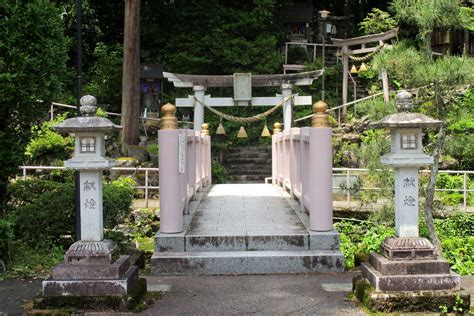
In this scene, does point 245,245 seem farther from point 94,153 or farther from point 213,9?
point 213,9

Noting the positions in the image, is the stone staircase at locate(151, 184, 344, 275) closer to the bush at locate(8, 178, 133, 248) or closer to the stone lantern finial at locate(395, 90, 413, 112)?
the bush at locate(8, 178, 133, 248)

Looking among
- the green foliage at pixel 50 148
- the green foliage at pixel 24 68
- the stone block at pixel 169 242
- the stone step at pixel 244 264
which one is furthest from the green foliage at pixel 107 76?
the stone step at pixel 244 264

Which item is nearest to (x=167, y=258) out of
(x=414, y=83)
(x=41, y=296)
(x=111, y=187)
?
(x=41, y=296)

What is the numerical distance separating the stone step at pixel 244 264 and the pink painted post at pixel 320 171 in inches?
20.1

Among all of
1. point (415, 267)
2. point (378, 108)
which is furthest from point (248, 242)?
point (378, 108)

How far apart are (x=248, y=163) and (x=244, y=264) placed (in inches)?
626

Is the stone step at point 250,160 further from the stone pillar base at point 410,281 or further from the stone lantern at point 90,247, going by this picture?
the stone pillar base at point 410,281

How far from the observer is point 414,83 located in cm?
917

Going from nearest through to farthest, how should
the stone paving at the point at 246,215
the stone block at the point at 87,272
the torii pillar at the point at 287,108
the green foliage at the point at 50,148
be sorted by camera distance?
1. the stone block at the point at 87,272
2. the stone paving at the point at 246,215
3. the torii pillar at the point at 287,108
4. the green foliage at the point at 50,148

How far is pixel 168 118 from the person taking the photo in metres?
6.87

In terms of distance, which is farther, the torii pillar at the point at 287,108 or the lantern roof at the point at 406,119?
the torii pillar at the point at 287,108

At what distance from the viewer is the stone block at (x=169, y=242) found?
691 cm

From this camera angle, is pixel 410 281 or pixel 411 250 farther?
pixel 411 250

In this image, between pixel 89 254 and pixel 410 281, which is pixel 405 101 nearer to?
pixel 410 281
